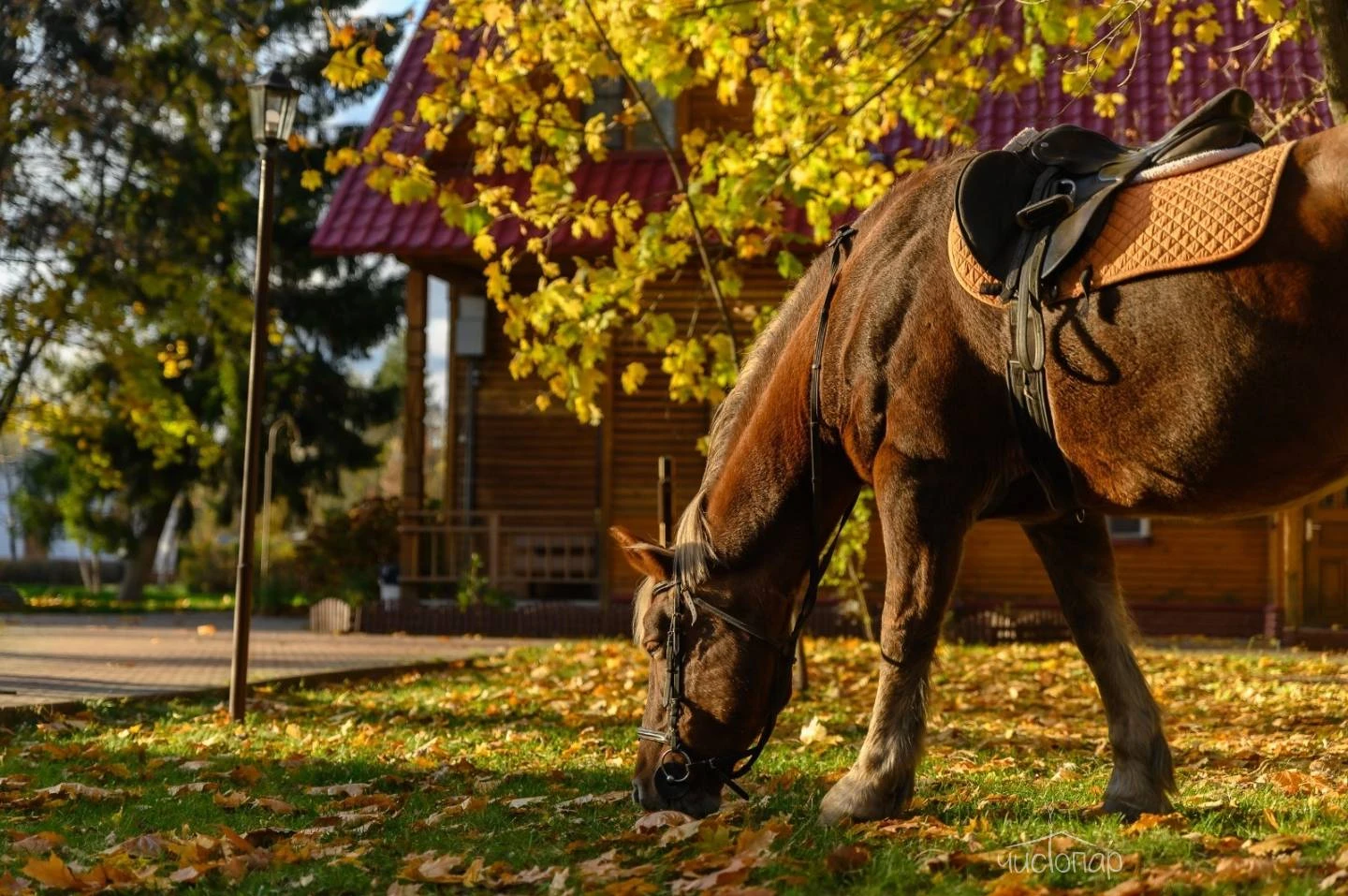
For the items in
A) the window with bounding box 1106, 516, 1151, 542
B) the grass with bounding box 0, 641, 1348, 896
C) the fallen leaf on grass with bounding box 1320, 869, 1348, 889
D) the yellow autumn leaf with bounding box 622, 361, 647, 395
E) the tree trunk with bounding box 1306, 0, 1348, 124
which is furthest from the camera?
the window with bounding box 1106, 516, 1151, 542

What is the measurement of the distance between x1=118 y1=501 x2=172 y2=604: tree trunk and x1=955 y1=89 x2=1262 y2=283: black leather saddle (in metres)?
25.3

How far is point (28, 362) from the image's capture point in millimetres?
21047

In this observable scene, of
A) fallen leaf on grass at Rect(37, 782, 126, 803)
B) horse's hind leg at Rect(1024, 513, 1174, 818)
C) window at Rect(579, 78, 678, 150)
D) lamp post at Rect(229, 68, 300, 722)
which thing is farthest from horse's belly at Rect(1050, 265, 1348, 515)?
window at Rect(579, 78, 678, 150)

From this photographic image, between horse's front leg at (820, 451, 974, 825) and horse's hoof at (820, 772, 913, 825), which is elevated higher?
horse's front leg at (820, 451, 974, 825)

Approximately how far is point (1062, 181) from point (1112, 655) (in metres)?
1.55

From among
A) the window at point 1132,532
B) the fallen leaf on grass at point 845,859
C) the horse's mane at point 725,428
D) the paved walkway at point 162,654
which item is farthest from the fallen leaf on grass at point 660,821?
the window at point 1132,532

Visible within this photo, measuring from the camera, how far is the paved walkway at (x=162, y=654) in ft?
33.2

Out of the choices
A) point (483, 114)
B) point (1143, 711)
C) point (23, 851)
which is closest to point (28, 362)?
point (483, 114)

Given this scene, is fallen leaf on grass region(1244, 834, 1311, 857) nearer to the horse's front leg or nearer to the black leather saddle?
the horse's front leg

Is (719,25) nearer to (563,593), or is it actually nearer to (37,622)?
(563,593)

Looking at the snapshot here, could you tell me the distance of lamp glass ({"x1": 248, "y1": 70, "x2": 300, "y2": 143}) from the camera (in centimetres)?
844

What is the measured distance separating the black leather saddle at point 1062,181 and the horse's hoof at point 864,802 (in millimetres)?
1602

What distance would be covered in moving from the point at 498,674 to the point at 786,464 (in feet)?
24.1

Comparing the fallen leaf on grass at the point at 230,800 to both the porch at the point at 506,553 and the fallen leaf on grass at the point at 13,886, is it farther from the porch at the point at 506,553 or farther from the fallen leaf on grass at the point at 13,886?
the porch at the point at 506,553
